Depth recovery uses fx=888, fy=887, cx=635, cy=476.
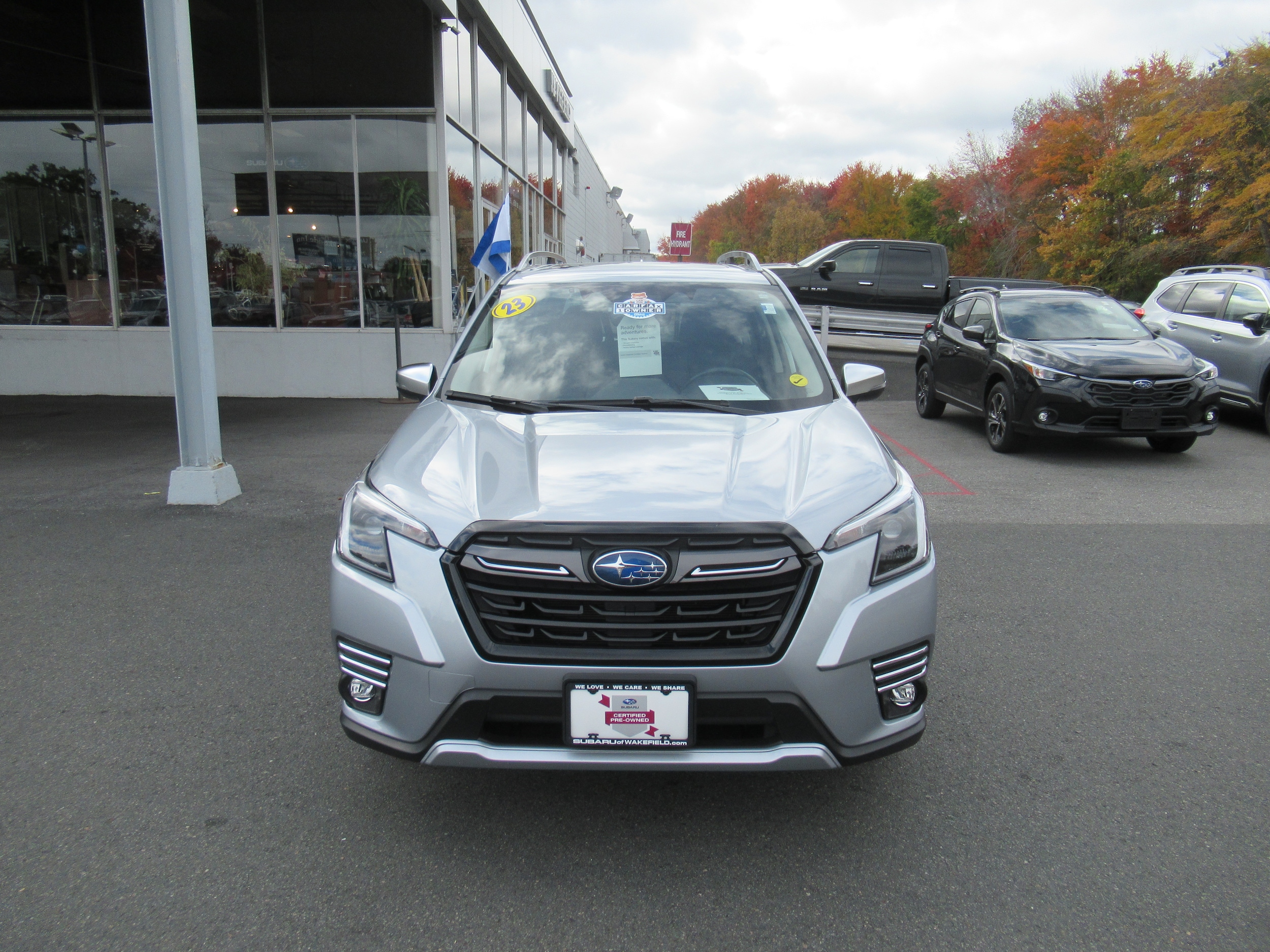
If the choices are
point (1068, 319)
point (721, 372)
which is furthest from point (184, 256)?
point (1068, 319)

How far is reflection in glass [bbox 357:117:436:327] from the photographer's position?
42.5 feet

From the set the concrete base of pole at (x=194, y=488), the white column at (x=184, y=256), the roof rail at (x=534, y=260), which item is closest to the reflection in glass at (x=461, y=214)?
the white column at (x=184, y=256)

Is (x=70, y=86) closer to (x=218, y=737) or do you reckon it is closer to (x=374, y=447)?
(x=374, y=447)

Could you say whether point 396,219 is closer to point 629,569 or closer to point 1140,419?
point 1140,419

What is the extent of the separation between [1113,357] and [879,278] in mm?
9620

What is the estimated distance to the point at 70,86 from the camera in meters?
12.9

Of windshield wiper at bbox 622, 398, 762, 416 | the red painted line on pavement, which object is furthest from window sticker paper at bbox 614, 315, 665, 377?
the red painted line on pavement

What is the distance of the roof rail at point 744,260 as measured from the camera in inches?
194

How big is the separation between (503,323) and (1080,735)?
294cm

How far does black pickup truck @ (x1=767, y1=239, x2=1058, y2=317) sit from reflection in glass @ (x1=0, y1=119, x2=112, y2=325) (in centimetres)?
1183

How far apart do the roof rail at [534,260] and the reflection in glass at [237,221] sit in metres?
8.90

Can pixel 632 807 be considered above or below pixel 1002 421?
below

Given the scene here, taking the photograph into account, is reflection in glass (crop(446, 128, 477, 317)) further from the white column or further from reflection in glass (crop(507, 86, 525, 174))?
the white column

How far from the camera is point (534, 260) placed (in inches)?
212
